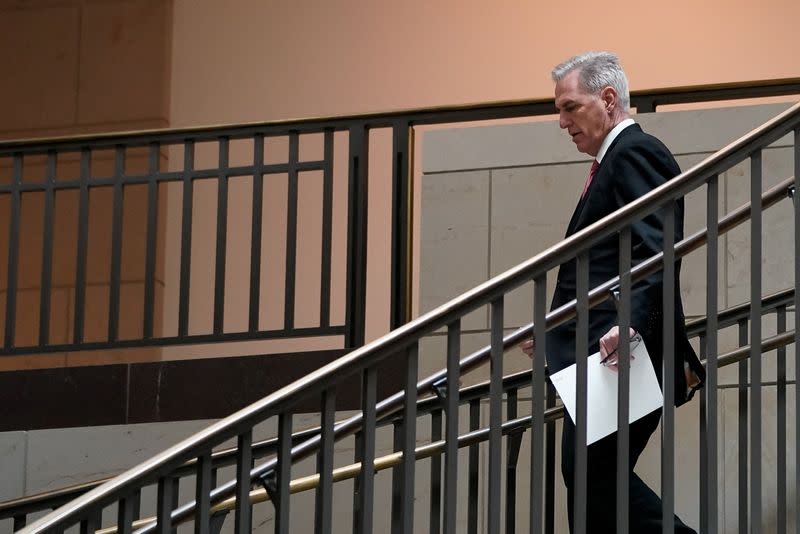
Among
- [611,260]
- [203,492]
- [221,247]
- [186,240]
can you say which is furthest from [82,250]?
[203,492]

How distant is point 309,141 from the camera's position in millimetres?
9516

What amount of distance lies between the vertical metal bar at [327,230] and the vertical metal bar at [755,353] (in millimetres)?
2970

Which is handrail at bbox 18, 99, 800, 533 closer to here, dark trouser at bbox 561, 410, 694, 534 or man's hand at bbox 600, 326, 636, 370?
man's hand at bbox 600, 326, 636, 370

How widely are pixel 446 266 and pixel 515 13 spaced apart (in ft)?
10.1

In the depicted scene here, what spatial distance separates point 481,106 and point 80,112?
3.73 metres

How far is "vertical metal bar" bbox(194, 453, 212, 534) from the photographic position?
12.4 feet

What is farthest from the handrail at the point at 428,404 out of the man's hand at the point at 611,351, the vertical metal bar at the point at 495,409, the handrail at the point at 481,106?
the handrail at the point at 481,106

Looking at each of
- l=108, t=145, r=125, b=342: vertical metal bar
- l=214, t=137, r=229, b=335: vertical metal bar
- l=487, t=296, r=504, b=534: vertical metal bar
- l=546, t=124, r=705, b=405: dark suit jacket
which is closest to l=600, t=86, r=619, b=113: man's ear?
l=546, t=124, r=705, b=405: dark suit jacket

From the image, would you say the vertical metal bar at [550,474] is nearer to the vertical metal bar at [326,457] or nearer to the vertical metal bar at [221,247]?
the vertical metal bar at [326,457]

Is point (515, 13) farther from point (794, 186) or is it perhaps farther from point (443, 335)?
point (794, 186)

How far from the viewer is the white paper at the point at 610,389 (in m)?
4.17

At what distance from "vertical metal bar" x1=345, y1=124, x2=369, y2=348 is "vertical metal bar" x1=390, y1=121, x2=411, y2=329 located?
0.40 feet

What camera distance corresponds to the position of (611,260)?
4.42m

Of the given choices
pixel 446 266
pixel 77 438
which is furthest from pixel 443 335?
pixel 77 438
